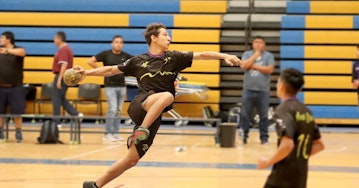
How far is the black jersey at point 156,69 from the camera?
7289mm

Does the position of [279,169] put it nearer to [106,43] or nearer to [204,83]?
[204,83]

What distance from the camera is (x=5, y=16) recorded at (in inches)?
737

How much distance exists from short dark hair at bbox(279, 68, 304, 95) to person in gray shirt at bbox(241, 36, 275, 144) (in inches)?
320

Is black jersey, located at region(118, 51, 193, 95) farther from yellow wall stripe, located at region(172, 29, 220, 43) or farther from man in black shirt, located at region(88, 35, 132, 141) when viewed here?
yellow wall stripe, located at region(172, 29, 220, 43)

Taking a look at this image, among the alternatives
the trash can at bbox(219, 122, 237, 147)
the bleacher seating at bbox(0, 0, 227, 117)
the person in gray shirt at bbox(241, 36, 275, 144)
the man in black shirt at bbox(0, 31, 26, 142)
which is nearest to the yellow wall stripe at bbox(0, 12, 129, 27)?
the bleacher seating at bbox(0, 0, 227, 117)

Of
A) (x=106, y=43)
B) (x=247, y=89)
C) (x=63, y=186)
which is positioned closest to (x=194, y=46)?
(x=106, y=43)

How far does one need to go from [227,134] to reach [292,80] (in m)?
8.01

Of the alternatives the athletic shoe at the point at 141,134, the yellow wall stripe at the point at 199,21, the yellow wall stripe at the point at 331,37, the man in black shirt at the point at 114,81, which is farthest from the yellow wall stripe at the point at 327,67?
the athletic shoe at the point at 141,134

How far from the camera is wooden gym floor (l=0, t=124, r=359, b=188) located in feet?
27.6

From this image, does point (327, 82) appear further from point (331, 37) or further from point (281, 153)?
point (281, 153)

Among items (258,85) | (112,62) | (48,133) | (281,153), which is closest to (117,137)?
(48,133)

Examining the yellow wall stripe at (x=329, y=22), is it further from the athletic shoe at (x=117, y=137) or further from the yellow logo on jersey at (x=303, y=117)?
the yellow logo on jersey at (x=303, y=117)

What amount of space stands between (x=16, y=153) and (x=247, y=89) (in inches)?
172

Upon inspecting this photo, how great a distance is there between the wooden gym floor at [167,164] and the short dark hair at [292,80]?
11.1 feet
